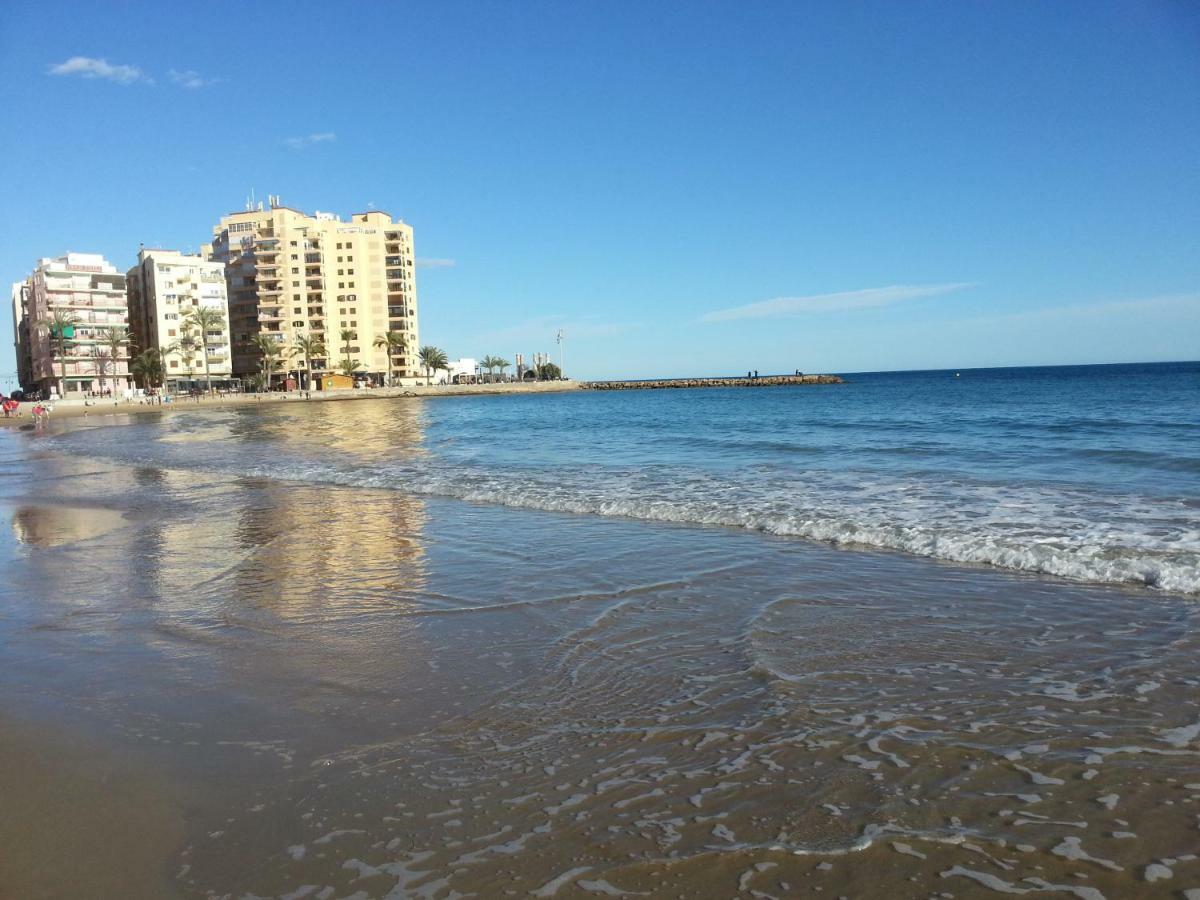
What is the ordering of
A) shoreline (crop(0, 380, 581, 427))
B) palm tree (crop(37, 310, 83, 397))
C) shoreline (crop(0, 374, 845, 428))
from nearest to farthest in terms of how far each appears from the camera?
shoreline (crop(0, 380, 581, 427)) → shoreline (crop(0, 374, 845, 428)) → palm tree (crop(37, 310, 83, 397))

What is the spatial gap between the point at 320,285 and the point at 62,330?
36650 millimetres

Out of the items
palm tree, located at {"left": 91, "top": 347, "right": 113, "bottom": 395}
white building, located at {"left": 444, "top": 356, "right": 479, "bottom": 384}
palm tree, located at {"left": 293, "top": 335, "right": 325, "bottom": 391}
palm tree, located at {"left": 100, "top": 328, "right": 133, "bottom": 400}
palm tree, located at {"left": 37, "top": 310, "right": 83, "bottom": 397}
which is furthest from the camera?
white building, located at {"left": 444, "top": 356, "right": 479, "bottom": 384}

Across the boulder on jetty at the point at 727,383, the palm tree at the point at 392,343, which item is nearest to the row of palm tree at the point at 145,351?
the palm tree at the point at 392,343

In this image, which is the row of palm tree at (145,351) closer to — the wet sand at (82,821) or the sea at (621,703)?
the sea at (621,703)

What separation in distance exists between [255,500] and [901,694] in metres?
13.7

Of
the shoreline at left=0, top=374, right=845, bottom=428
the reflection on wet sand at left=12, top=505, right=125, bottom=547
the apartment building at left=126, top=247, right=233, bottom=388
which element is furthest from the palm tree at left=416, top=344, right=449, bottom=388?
the reflection on wet sand at left=12, top=505, right=125, bottom=547

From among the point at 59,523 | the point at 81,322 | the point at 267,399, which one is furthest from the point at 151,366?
the point at 59,523

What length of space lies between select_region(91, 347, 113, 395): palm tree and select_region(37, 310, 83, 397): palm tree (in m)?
2.88

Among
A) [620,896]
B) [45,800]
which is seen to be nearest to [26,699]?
[45,800]

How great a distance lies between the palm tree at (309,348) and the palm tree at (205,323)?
36.0 feet

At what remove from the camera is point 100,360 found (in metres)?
107

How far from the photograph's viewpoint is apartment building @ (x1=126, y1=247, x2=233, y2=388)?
4348 inches

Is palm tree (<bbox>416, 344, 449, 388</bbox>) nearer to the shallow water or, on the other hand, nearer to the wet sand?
the shallow water

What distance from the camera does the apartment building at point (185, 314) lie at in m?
110
